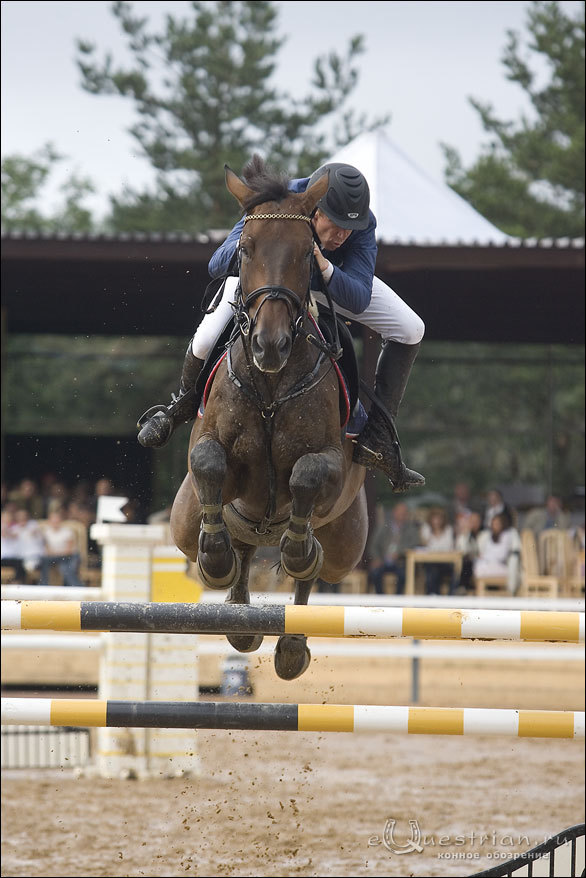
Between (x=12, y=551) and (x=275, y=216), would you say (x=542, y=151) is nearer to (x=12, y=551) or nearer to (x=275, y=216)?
(x=12, y=551)

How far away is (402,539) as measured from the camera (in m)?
13.5

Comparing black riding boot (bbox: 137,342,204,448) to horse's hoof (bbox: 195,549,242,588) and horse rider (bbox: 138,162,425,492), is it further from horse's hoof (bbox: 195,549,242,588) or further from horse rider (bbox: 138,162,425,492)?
horse's hoof (bbox: 195,549,242,588)

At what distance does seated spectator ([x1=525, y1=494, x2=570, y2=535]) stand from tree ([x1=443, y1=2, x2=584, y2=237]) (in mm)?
11570

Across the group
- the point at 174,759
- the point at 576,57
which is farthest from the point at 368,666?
the point at 576,57

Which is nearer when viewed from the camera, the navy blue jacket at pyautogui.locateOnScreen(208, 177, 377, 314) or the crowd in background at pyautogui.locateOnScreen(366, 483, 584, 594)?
the navy blue jacket at pyautogui.locateOnScreen(208, 177, 377, 314)

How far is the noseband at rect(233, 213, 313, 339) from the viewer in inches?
166

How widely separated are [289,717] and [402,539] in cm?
908

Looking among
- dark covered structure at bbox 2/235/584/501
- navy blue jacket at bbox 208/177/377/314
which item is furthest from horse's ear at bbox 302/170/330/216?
dark covered structure at bbox 2/235/584/501

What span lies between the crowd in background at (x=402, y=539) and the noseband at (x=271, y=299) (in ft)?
22.7

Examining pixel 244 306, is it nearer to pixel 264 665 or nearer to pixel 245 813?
pixel 245 813

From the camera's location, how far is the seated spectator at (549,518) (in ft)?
45.5

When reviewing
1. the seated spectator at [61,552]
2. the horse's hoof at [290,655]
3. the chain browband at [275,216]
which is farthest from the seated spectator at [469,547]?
the chain browband at [275,216]

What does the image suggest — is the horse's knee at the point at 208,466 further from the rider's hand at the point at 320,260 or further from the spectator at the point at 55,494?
the spectator at the point at 55,494

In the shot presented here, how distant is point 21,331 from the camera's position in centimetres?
1788
